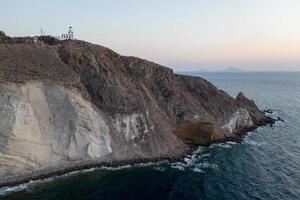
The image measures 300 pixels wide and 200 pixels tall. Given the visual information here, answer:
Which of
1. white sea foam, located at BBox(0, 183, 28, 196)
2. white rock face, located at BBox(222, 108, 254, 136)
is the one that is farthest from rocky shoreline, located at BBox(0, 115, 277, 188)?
white rock face, located at BBox(222, 108, 254, 136)

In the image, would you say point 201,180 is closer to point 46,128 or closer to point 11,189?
point 46,128

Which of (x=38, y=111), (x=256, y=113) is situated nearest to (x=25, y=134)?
(x=38, y=111)

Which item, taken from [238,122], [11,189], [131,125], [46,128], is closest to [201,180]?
[131,125]

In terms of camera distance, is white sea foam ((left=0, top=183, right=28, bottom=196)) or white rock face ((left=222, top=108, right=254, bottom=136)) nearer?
white sea foam ((left=0, top=183, right=28, bottom=196))

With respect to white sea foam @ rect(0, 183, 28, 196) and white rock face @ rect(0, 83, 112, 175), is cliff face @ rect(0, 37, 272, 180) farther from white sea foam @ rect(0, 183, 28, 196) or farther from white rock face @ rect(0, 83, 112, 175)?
white sea foam @ rect(0, 183, 28, 196)

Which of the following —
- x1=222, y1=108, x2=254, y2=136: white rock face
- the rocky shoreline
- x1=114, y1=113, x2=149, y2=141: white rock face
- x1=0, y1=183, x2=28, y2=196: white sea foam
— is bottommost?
x1=0, y1=183, x2=28, y2=196: white sea foam
